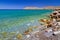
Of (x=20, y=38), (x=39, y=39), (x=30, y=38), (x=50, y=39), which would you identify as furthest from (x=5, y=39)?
(x=50, y=39)

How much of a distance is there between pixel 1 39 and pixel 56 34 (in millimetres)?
4190

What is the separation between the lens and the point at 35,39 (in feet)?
32.5

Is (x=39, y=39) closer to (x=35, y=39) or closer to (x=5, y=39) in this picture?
(x=35, y=39)

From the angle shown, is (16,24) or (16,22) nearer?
(16,24)

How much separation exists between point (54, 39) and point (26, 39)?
7.49 feet

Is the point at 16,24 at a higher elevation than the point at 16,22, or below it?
higher

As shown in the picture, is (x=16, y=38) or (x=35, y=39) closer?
(x=35, y=39)

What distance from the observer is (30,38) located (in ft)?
33.9

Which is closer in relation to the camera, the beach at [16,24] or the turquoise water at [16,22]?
the beach at [16,24]

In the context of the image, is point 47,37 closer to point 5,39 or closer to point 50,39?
point 50,39

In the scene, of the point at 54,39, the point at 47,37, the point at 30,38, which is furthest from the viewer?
the point at 30,38

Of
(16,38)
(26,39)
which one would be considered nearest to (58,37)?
(26,39)

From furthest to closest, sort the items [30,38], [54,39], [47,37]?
[30,38]
[47,37]
[54,39]

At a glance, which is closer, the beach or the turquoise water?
the beach
